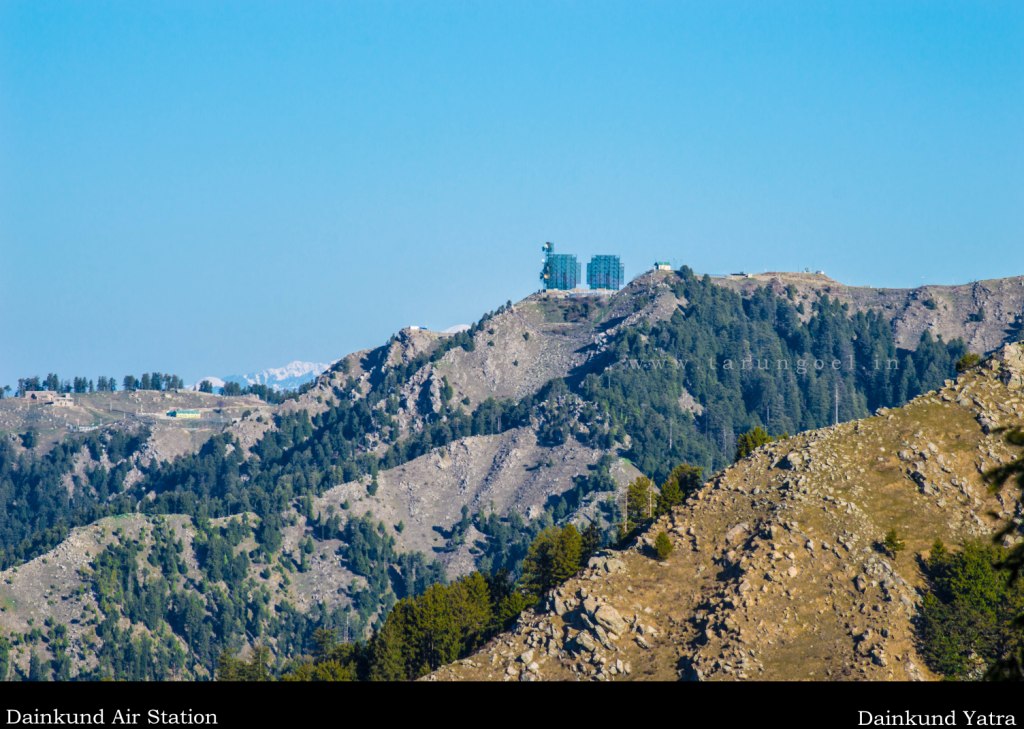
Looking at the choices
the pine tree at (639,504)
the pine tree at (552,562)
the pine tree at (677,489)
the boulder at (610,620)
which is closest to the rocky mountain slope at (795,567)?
the boulder at (610,620)

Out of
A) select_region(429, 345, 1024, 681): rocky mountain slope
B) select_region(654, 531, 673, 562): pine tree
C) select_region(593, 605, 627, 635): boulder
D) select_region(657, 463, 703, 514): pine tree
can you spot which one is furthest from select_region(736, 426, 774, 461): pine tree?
select_region(593, 605, 627, 635): boulder

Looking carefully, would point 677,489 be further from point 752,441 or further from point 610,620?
point 610,620

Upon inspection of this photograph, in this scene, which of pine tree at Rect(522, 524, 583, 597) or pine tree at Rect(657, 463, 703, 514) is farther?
pine tree at Rect(657, 463, 703, 514)

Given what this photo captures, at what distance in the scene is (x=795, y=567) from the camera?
136 meters

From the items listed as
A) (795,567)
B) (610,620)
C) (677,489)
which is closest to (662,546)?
(610,620)

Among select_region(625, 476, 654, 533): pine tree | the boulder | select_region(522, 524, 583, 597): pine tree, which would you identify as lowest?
the boulder

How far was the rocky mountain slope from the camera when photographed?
130 meters

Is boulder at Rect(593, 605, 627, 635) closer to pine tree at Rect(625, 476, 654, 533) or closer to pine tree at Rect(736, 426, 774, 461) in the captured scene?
pine tree at Rect(736, 426, 774, 461)

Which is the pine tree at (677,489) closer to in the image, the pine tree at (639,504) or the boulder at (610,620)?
the pine tree at (639,504)
